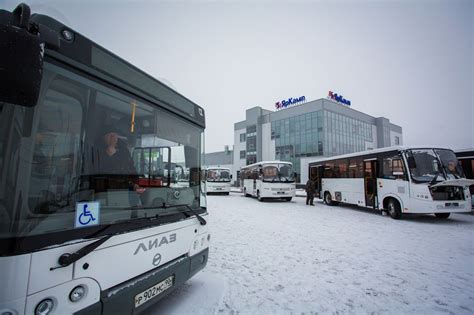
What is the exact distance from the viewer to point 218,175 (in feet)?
76.0

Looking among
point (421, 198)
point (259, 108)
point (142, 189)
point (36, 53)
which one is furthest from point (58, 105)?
point (259, 108)

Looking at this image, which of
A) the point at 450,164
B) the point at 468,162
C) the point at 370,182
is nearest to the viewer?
the point at 450,164

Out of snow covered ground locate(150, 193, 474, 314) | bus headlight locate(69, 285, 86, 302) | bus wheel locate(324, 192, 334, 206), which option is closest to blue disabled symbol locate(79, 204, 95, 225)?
bus headlight locate(69, 285, 86, 302)

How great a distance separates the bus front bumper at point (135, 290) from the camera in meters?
1.75

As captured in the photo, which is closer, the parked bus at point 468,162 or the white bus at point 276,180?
the parked bus at point 468,162

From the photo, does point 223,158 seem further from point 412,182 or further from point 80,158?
point 80,158

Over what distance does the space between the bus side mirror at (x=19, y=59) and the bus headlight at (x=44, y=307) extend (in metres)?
1.28

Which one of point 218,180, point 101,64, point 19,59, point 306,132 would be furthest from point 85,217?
point 306,132

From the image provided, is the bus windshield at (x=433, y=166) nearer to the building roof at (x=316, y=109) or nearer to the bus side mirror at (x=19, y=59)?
the bus side mirror at (x=19, y=59)

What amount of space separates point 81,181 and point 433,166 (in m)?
11.3

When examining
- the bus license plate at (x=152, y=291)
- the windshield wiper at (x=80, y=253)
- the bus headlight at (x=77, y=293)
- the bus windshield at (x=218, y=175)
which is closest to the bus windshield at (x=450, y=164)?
the bus license plate at (x=152, y=291)

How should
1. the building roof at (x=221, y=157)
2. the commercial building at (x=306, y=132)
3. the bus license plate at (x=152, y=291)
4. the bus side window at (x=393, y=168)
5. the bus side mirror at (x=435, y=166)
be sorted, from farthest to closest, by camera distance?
the building roof at (x=221, y=157), the commercial building at (x=306, y=132), the bus side window at (x=393, y=168), the bus side mirror at (x=435, y=166), the bus license plate at (x=152, y=291)

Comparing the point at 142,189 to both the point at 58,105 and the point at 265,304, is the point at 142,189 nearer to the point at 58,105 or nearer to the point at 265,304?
the point at 58,105

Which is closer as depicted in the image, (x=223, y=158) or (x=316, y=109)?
(x=316, y=109)
